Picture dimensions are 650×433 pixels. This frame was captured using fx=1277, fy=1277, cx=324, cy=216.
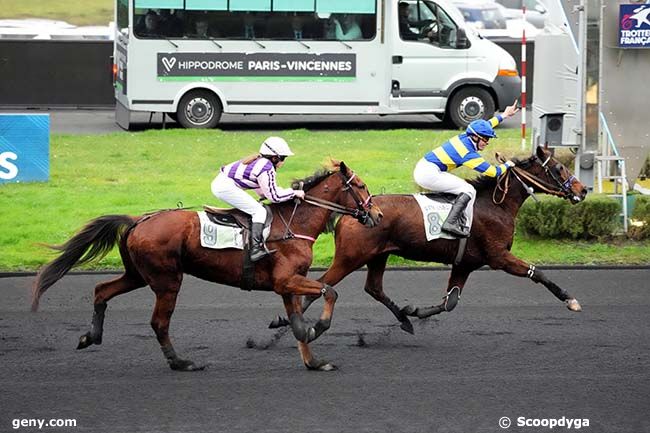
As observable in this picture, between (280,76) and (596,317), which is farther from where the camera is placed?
(280,76)

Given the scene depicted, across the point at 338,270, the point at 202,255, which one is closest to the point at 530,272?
the point at 338,270

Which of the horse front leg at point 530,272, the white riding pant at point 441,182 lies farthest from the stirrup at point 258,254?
the horse front leg at point 530,272

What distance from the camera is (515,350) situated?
405 inches

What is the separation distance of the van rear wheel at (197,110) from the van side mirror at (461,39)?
4602 millimetres

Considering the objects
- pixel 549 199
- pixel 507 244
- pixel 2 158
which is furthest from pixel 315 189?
pixel 2 158

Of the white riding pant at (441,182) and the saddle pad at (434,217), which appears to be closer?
the saddle pad at (434,217)

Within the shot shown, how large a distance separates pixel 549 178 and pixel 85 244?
412 cm

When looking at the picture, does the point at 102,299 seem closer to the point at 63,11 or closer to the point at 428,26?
the point at 428,26

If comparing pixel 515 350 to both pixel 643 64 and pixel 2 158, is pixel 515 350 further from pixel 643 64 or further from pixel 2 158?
pixel 2 158

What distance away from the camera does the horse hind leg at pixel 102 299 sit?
9805mm

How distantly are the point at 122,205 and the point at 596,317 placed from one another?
689 cm

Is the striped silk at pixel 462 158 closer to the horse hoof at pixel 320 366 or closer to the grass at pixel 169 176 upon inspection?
the horse hoof at pixel 320 366

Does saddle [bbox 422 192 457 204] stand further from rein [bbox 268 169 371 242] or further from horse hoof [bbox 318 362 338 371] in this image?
horse hoof [bbox 318 362 338 371]

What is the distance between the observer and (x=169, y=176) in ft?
60.1
